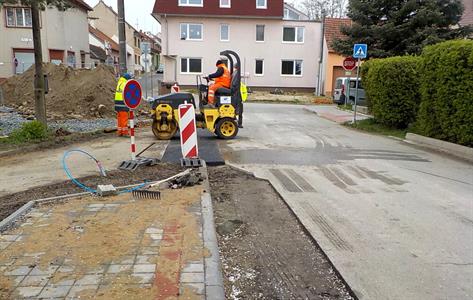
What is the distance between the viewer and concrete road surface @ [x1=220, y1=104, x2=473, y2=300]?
14.0 ft

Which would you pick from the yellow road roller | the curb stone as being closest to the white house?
the yellow road roller

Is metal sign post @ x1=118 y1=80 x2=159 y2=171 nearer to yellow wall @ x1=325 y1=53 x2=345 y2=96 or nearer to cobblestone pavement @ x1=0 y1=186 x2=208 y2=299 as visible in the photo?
cobblestone pavement @ x1=0 y1=186 x2=208 y2=299

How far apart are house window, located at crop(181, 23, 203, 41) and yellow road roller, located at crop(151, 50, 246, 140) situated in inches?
1104

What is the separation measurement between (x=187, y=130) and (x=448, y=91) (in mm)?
7155

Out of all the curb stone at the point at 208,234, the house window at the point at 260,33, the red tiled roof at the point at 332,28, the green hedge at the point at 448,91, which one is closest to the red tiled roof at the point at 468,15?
the red tiled roof at the point at 332,28

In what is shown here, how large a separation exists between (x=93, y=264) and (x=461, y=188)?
6.53 metres

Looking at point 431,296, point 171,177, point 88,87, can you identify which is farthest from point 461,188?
point 88,87

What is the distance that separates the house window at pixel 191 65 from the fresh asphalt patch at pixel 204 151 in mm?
27296

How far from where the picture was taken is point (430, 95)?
12477mm

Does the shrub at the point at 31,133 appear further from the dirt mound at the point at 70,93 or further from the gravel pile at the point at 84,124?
the dirt mound at the point at 70,93

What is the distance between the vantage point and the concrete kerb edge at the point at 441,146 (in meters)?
10.8

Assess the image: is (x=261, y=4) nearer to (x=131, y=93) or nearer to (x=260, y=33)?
(x=260, y=33)

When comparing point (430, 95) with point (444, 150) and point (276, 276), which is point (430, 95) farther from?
point (276, 276)

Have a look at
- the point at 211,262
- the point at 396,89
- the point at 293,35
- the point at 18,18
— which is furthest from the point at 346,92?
the point at 18,18
